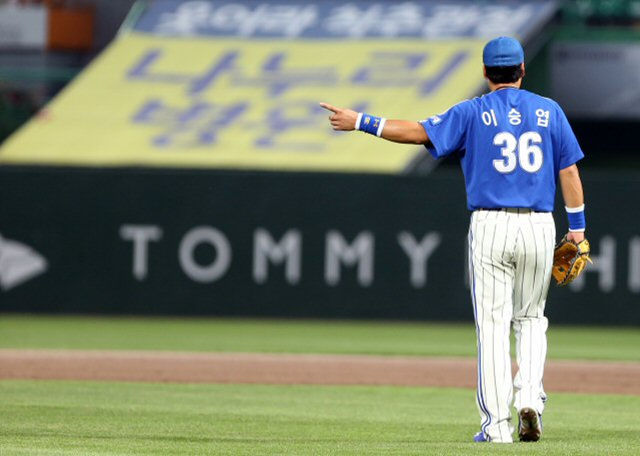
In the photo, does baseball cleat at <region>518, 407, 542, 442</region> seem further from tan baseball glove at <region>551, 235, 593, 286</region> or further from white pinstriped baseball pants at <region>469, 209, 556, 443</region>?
tan baseball glove at <region>551, 235, 593, 286</region>

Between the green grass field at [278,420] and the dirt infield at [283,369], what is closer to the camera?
the green grass field at [278,420]

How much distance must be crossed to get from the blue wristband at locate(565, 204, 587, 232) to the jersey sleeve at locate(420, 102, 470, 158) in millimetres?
647

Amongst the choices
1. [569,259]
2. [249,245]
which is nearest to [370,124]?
[569,259]

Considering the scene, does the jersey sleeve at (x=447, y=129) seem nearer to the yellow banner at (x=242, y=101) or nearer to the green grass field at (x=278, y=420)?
the green grass field at (x=278, y=420)

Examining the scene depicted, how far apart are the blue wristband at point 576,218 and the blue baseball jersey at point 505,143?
17cm

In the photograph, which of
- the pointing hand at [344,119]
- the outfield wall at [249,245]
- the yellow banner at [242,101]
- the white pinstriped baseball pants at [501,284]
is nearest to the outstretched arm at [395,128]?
the pointing hand at [344,119]

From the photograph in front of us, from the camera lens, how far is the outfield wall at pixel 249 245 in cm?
1977

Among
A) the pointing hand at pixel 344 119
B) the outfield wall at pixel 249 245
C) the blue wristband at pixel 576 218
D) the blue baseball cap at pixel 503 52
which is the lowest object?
the outfield wall at pixel 249 245

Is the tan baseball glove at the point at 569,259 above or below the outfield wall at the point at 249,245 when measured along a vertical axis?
above

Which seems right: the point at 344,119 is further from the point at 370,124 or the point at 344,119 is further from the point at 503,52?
the point at 503,52

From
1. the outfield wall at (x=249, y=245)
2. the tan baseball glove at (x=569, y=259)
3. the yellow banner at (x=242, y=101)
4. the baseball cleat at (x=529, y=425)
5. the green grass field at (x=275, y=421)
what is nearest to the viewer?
the green grass field at (x=275, y=421)

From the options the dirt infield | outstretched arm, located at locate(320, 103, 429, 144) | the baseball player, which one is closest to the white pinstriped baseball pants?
the baseball player

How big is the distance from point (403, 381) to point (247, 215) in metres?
8.02

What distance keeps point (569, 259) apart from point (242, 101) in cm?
1605
